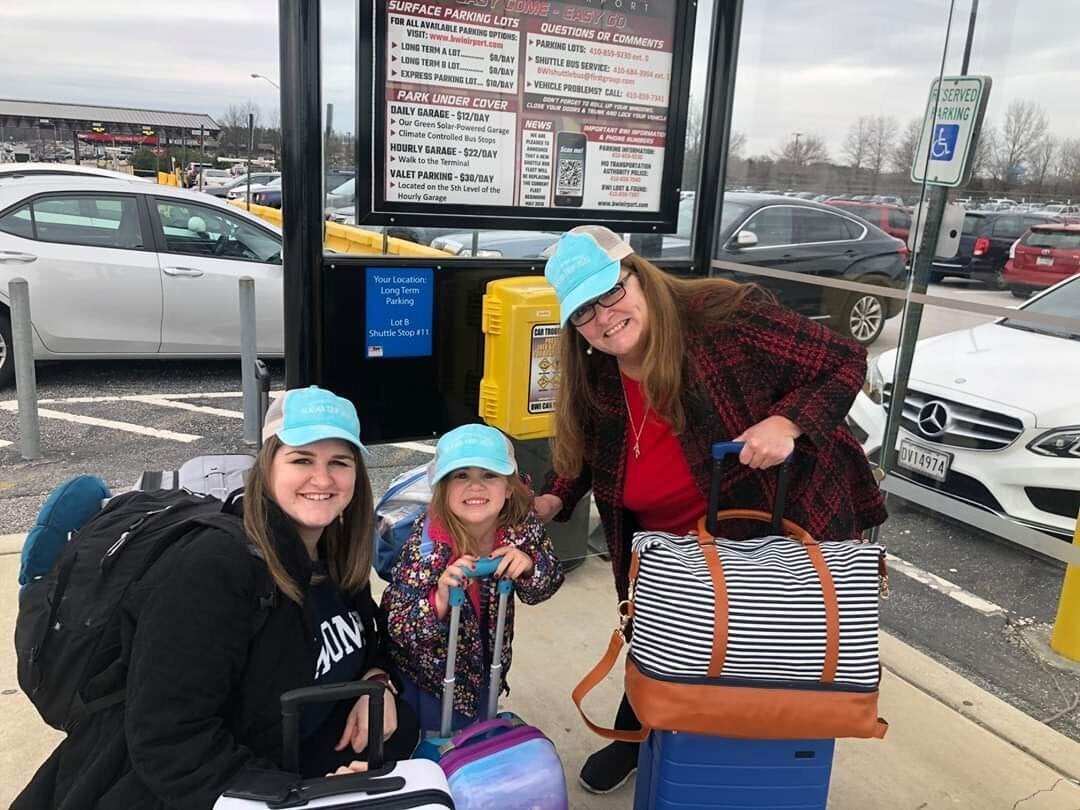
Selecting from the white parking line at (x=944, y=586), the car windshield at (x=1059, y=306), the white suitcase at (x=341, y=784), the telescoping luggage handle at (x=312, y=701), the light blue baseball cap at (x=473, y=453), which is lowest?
the white parking line at (x=944, y=586)

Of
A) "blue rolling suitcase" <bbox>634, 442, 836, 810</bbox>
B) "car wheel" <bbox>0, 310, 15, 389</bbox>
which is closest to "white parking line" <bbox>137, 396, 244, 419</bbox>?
"car wheel" <bbox>0, 310, 15, 389</bbox>

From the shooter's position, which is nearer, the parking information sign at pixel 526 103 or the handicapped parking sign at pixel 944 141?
the parking information sign at pixel 526 103

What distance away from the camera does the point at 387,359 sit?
3.35 meters

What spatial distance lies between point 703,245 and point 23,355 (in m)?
3.50

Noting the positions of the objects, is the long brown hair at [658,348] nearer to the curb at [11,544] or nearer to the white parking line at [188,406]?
the curb at [11,544]

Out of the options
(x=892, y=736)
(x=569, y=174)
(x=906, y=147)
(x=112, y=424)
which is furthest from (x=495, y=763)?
(x=112, y=424)

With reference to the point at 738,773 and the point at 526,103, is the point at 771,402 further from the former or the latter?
the point at 526,103

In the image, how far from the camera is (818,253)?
4016 millimetres

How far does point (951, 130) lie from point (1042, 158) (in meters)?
0.36

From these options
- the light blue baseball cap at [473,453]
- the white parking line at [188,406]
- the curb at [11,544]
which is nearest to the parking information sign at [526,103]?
the light blue baseball cap at [473,453]

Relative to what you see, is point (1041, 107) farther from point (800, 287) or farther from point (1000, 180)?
point (800, 287)

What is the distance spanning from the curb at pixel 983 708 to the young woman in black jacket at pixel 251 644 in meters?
1.96

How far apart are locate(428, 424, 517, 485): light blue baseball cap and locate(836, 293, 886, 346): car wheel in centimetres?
227

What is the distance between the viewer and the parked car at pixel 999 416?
3395 mm
